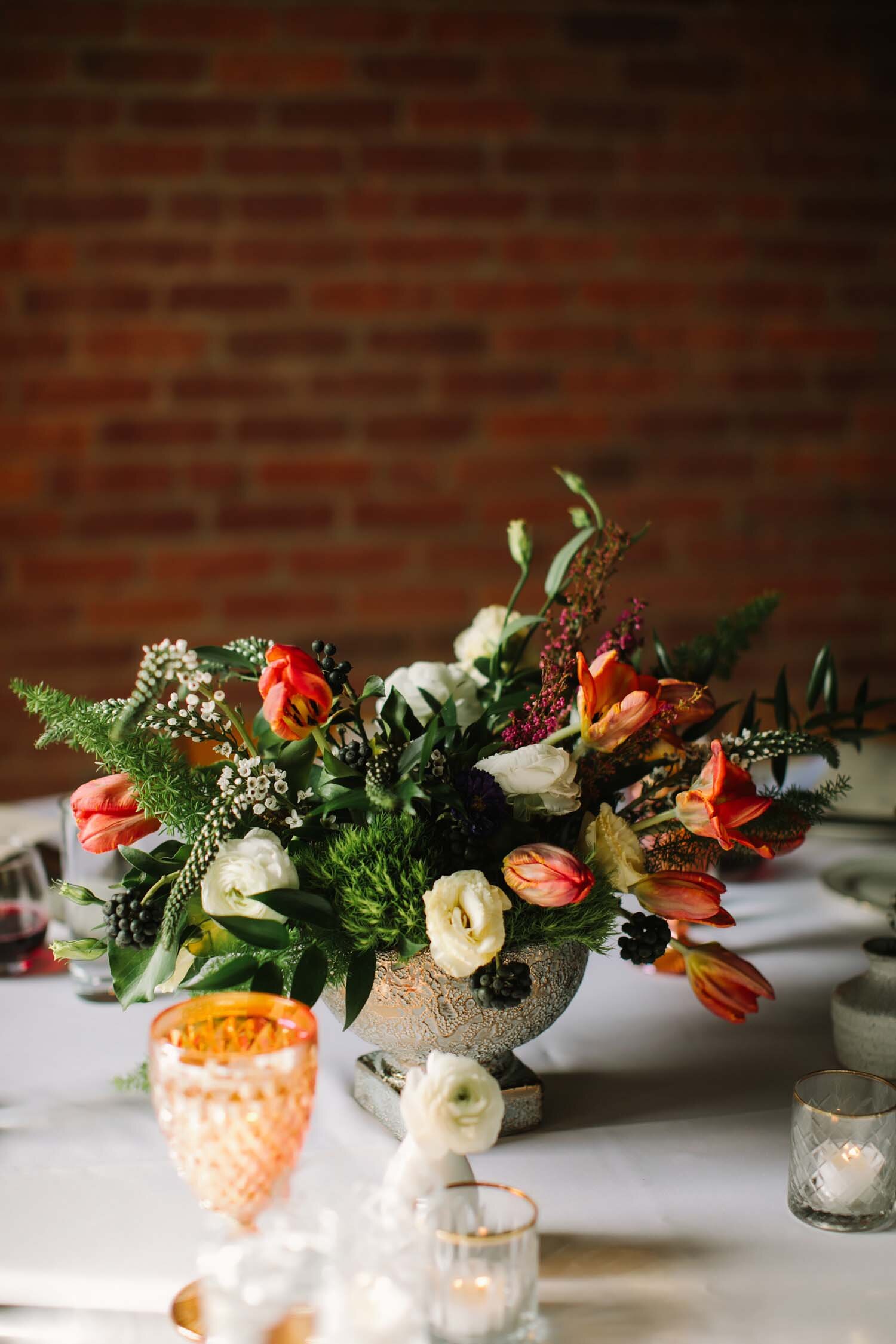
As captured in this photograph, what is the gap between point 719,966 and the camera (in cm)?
81

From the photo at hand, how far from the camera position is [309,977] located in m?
0.76

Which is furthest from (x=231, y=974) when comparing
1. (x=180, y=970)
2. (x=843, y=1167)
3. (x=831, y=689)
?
(x=831, y=689)

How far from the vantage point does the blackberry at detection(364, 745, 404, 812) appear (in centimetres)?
77

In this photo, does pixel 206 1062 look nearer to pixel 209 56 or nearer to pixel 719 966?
pixel 719 966

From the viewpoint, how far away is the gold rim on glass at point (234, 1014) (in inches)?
25.7

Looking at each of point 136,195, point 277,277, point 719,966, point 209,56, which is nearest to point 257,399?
point 277,277

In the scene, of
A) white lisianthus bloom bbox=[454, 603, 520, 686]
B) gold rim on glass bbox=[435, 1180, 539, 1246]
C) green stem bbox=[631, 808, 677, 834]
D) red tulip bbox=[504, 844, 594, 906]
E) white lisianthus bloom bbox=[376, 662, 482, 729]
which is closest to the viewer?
gold rim on glass bbox=[435, 1180, 539, 1246]

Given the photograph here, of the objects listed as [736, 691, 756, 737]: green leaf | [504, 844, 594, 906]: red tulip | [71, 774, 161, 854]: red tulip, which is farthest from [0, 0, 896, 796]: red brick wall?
[504, 844, 594, 906]: red tulip

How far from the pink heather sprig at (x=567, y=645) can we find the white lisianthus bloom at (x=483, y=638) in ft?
0.39

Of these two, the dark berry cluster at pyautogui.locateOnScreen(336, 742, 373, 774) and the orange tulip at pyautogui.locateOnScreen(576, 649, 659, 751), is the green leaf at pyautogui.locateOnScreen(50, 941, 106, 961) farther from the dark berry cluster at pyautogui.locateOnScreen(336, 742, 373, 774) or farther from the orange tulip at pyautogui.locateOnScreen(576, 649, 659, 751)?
the orange tulip at pyautogui.locateOnScreen(576, 649, 659, 751)

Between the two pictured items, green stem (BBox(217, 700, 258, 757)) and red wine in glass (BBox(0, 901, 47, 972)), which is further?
red wine in glass (BBox(0, 901, 47, 972))

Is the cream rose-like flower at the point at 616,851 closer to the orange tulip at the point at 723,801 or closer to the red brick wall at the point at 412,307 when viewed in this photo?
the orange tulip at the point at 723,801

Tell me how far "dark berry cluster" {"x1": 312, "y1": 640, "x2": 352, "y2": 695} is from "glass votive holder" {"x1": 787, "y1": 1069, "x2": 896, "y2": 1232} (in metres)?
0.36

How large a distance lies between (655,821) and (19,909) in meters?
0.62
